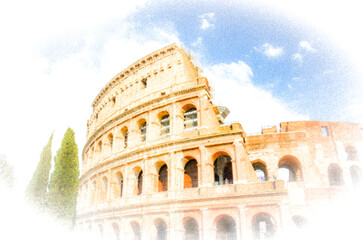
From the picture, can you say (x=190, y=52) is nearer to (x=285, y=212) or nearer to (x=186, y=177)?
(x=186, y=177)

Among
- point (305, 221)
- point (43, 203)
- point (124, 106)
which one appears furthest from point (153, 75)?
point (305, 221)

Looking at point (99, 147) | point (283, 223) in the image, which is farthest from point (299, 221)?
point (99, 147)

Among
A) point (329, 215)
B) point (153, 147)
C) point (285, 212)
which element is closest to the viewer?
point (285, 212)

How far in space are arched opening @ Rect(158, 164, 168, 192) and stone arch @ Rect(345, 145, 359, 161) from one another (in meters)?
15.5

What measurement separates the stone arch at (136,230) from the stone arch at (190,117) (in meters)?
8.88

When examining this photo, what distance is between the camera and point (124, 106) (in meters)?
26.6

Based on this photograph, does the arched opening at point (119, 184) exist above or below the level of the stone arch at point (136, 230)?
above

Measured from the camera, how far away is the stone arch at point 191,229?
60.7 feet

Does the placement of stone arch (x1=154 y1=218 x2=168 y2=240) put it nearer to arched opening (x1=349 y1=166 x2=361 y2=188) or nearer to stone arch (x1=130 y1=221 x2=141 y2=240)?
stone arch (x1=130 y1=221 x2=141 y2=240)

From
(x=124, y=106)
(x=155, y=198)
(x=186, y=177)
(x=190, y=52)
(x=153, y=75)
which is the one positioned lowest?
(x=155, y=198)

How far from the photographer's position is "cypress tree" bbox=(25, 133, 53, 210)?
2340 centimetres

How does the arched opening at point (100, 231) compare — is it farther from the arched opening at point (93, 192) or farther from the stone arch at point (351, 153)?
the stone arch at point (351, 153)

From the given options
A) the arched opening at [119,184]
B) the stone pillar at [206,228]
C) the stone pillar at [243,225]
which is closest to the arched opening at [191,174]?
the stone pillar at [206,228]

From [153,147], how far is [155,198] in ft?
13.2
